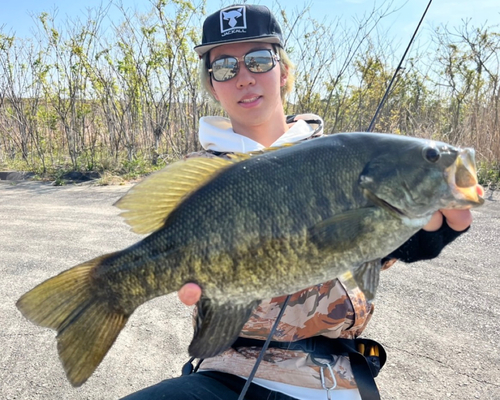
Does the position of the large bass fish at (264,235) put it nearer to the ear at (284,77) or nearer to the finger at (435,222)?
the finger at (435,222)

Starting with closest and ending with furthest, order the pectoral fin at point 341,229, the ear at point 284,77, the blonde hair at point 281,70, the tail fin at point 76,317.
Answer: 1. the pectoral fin at point 341,229
2. the tail fin at point 76,317
3. the blonde hair at point 281,70
4. the ear at point 284,77

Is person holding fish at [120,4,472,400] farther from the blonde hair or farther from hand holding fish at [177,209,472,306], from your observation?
the blonde hair

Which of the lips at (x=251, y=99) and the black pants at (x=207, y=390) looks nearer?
the black pants at (x=207, y=390)

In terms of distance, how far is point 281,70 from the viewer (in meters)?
2.81

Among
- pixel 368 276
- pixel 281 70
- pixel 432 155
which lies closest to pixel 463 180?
pixel 432 155

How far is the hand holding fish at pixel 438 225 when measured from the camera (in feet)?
4.86

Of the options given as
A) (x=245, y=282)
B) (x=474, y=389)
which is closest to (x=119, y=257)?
(x=245, y=282)

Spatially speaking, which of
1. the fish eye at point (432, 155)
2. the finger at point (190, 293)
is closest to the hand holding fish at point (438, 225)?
the finger at point (190, 293)

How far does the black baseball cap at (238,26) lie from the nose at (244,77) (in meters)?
0.16

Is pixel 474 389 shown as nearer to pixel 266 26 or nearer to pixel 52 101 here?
pixel 266 26

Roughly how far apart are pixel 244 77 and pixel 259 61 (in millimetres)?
135

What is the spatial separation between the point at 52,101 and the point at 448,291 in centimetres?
1348

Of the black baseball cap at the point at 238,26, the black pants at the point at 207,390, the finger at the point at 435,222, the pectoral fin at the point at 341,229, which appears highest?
the black baseball cap at the point at 238,26

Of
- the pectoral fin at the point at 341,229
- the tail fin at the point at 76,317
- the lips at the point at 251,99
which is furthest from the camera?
the lips at the point at 251,99
